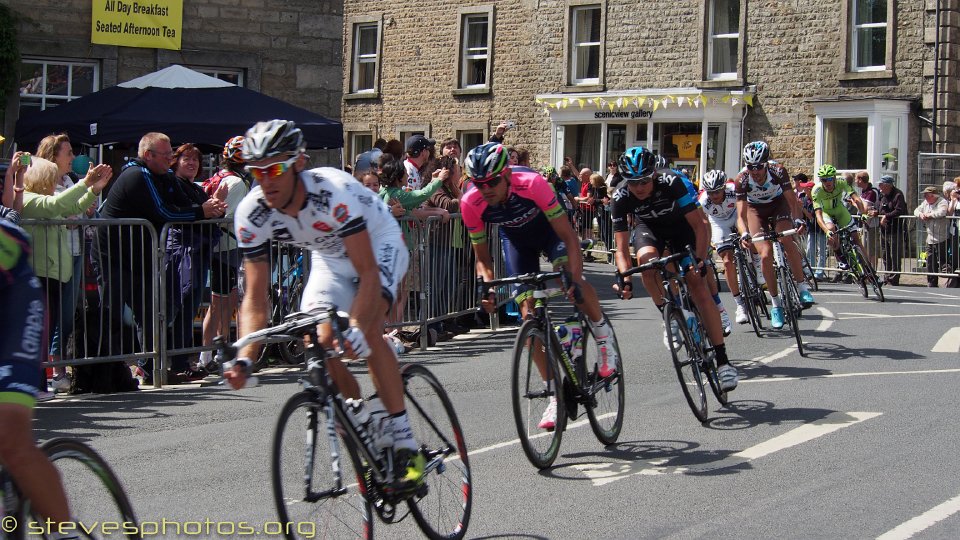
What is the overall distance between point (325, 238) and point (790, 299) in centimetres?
764

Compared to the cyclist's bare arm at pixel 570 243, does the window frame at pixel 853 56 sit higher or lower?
higher

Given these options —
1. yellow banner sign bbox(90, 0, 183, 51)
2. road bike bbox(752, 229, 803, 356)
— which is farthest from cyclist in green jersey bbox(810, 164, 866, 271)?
yellow banner sign bbox(90, 0, 183, 51)

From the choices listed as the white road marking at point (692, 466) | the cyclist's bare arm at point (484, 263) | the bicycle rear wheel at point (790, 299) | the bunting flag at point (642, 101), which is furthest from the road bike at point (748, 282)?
the bunting flag at point (642, 101)

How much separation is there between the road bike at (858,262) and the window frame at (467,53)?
806 inches

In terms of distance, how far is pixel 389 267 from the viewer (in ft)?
19.7

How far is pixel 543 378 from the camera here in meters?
7.72

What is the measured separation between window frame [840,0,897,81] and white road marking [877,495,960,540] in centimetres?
2532

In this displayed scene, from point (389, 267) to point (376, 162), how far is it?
24.7 ft

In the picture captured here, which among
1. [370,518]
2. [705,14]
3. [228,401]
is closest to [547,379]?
[370,518]

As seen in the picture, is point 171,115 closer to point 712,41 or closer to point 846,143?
point 846,143

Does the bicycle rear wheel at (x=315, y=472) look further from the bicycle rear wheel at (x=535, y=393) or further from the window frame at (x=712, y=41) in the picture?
the window frame at (x=712, y=41)

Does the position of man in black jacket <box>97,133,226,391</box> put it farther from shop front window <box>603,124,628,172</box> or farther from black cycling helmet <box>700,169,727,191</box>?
shop front window <box>603,124,628,172</box>

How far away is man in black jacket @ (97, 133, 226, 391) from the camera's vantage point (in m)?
10.5

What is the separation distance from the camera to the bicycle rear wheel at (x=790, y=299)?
12.2 metres
